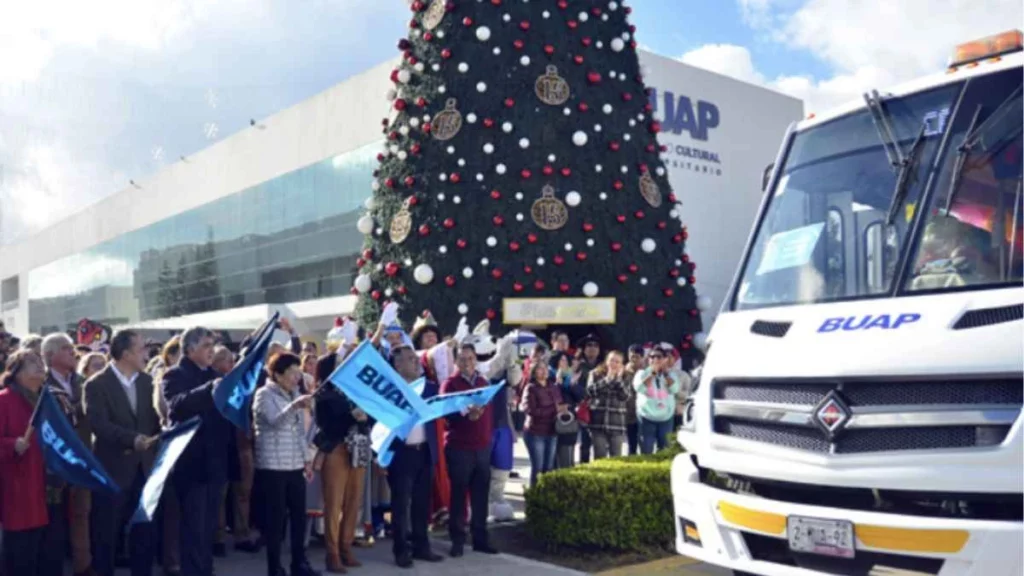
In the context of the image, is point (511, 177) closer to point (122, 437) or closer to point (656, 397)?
point (656, 397)

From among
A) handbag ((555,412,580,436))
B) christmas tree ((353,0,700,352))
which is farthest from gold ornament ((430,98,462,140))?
handbag ((555,412,580,436))

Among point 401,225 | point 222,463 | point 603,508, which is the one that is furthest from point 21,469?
point 401,225

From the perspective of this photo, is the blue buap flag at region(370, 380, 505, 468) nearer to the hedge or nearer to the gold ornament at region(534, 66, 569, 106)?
the hedge

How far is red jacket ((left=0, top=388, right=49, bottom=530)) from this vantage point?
20.9 feet

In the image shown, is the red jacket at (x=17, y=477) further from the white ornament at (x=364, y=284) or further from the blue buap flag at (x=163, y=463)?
the white ornament at (x=364, y=284)

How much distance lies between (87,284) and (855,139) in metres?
68.3

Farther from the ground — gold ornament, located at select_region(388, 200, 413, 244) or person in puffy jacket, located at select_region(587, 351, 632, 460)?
gold ornament, located at select_region(388, 200, 413, 244)

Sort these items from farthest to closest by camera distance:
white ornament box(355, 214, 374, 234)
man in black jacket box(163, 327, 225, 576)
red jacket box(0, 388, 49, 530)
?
white ornament box(355, 214, 374, 234)
man in black jacket box(163, 327, 225, 576)
red jacket box(0, 388, 49, 530)

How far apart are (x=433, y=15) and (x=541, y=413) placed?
26.2 feet

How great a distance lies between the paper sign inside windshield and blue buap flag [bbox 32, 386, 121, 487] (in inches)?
188

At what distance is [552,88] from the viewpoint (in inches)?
608

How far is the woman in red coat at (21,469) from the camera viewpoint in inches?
250

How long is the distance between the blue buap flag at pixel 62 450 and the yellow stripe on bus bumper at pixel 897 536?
14.7 ft

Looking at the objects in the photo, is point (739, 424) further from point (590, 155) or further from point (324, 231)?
point (324, 231)
